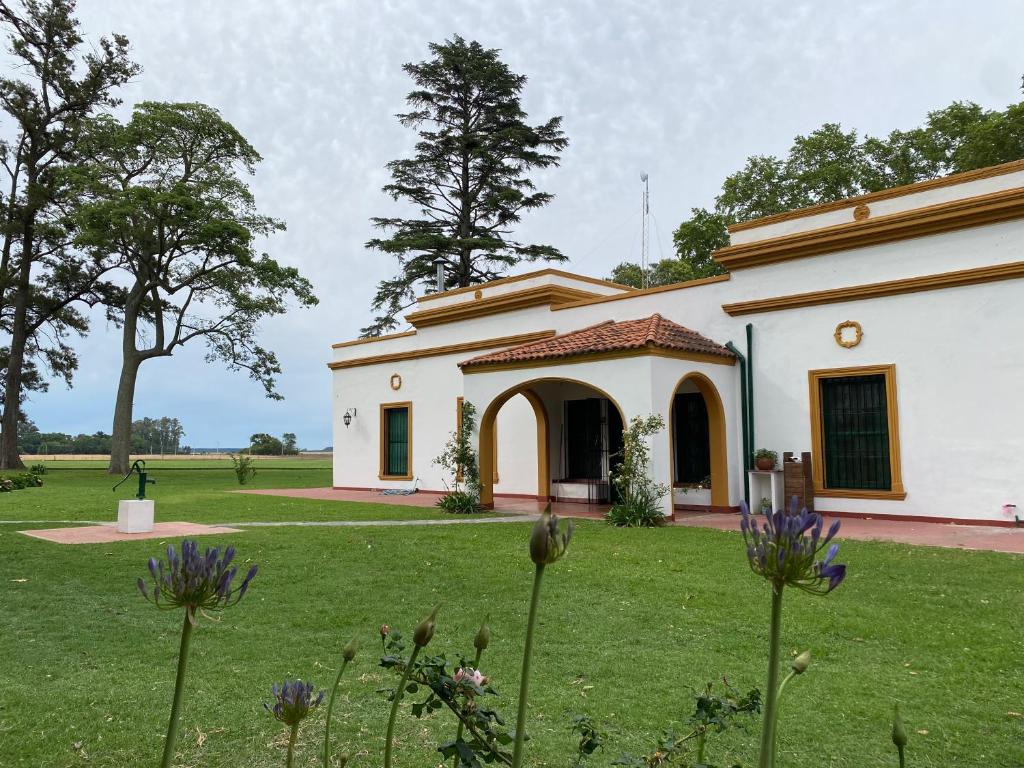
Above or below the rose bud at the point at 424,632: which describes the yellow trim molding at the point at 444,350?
above

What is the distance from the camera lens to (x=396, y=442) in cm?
1947

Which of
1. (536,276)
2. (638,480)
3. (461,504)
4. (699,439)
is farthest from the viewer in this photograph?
(536,276)

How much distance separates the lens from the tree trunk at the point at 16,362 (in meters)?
28.5

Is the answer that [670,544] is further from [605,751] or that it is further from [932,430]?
[605,751]

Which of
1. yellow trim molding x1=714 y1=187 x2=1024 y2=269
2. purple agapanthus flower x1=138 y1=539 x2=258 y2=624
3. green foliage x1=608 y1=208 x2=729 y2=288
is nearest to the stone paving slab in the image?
purple agapanthus flower x1=138 y1=539 x2=258 y2=624

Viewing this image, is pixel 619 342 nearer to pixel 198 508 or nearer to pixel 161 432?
pixel 198 508

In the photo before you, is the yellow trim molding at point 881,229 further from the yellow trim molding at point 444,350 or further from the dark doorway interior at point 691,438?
the yellow trim molding at point 444,350

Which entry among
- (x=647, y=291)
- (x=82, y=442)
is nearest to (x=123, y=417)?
(x=647, y=291)

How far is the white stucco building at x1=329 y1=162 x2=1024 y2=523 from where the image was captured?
10812 mm

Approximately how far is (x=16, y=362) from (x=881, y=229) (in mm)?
31437

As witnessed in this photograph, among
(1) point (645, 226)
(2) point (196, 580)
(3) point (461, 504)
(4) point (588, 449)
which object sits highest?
(1) point (645, 226)

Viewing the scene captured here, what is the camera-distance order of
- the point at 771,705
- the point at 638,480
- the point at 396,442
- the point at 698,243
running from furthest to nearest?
→ 1. the point at 698,243
2. the point at 396,442
3. the point at 638,480
4. the point at 771,705

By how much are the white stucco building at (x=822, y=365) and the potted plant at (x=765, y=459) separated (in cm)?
48

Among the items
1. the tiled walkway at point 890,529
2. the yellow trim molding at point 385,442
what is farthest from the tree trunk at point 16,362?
the tiled walkway at point 890,529
